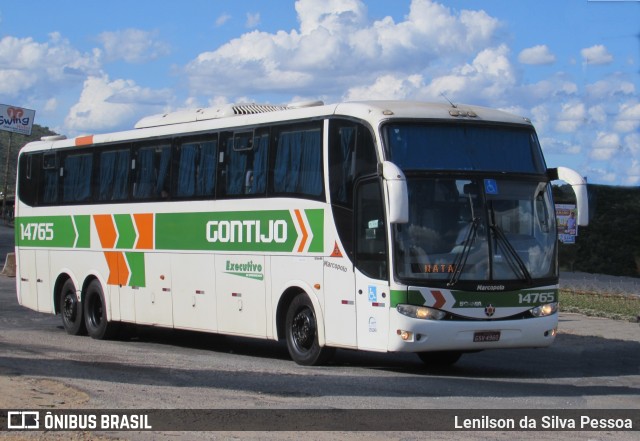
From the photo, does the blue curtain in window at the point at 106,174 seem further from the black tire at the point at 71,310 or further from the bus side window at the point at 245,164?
the bus side window at the point at 245,164

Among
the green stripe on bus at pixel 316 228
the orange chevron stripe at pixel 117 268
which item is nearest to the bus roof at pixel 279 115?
the green stripe on bus at pixel 316 228

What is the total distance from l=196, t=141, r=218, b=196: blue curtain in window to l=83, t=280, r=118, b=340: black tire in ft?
13.4

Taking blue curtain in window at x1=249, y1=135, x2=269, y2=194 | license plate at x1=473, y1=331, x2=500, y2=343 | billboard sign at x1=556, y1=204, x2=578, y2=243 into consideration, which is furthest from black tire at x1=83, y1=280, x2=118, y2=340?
billboard sign at x1=556, y1=204, x2=578, y2=243

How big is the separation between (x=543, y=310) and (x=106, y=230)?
29.9ft

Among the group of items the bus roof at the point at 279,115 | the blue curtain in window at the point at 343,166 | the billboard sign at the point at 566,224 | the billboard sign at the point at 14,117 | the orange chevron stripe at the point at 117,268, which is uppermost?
the billboard sign at the point at 14,117

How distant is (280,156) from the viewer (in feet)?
53.7

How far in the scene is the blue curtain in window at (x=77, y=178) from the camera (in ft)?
71.0

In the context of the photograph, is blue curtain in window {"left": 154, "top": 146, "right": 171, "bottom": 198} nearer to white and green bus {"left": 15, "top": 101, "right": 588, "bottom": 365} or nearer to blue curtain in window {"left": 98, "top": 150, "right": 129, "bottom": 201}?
white and green bus {"left": 15, "top": 101, "right": 588, "bottom": 365}

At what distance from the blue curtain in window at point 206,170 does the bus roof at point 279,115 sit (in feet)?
1.00

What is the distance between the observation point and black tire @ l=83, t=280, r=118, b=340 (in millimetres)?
21141

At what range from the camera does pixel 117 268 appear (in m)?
20.7

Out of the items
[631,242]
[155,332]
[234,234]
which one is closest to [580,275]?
[631,242]

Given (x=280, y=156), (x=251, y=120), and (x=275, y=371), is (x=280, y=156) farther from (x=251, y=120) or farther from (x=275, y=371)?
(x=275, y=371)

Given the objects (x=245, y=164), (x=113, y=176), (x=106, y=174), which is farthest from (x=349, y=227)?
(x=106, y=174)
